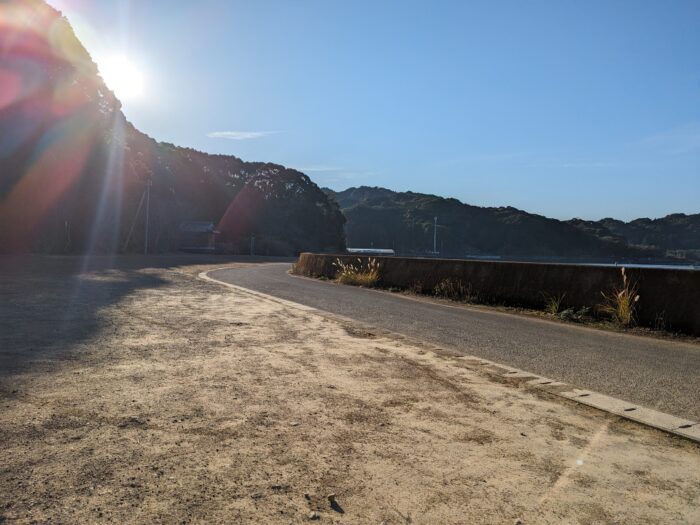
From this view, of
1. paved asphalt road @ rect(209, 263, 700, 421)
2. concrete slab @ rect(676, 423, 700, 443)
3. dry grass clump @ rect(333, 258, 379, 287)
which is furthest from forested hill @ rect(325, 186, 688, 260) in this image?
concrete slab @ rect(676, 423, 700, 443)

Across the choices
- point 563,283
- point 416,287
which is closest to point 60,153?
point 416,287

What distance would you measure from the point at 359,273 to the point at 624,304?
35.7 ft

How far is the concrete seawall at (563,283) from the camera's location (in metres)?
8.87

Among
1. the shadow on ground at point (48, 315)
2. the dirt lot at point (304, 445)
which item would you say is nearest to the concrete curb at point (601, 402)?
the dirt lot at point (304, 445)

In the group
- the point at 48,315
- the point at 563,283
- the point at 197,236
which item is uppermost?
the point at 197,236

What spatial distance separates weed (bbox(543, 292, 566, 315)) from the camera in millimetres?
10930

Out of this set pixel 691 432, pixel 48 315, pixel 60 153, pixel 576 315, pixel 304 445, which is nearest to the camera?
pixel 304 445

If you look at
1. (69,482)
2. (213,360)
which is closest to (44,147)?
(213,360)

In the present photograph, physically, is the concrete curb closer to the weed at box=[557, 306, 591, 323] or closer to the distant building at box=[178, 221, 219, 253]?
the weed at box=[557, 306, 591, 323]

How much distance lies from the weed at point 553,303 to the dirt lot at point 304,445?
5.85m

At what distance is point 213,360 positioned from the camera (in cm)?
550

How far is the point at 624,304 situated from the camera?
947cm

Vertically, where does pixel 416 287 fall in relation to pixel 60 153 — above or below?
below

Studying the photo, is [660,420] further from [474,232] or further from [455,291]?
[474,232]
